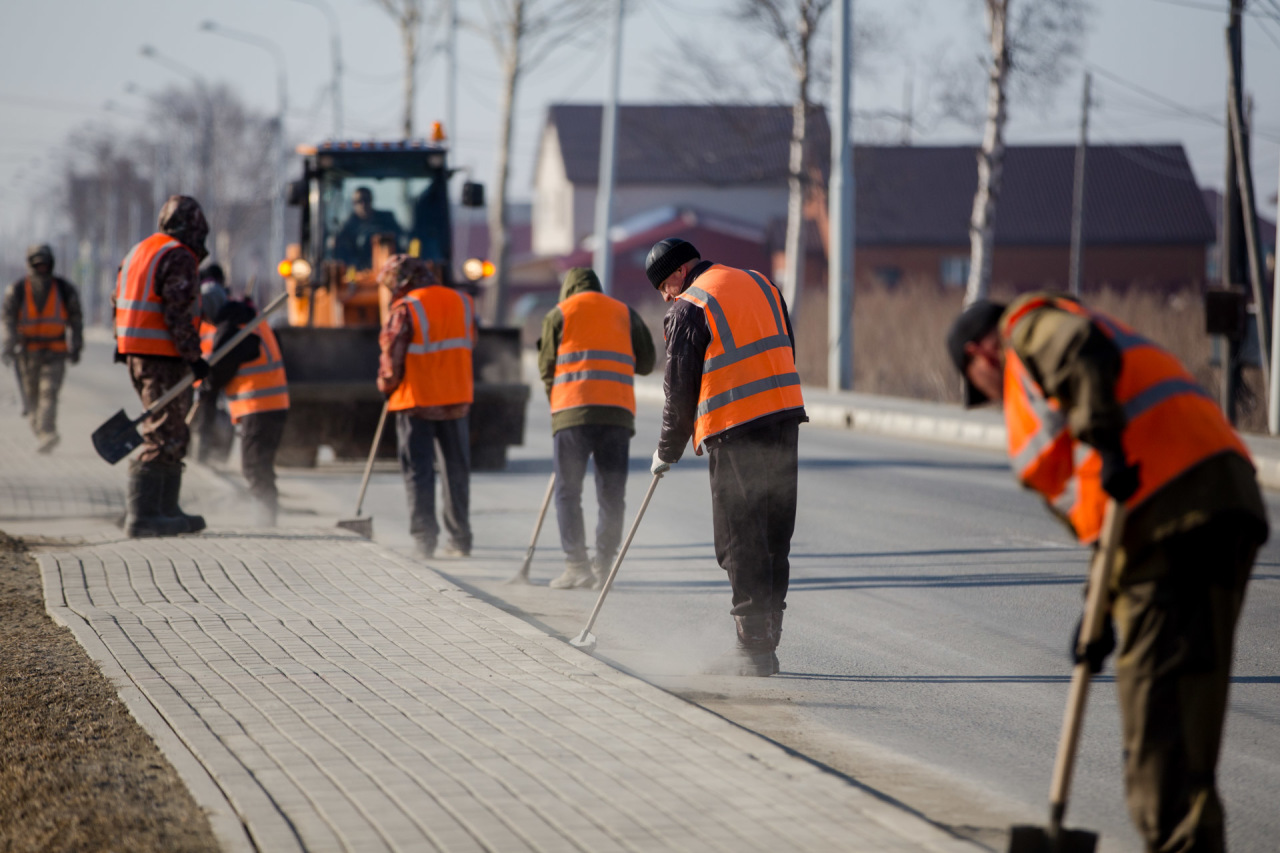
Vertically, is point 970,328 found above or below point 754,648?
above

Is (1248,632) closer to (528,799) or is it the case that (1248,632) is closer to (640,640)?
(640,640)

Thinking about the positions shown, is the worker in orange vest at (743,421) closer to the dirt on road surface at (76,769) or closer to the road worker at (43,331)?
the dirt on road surface at (76,769)

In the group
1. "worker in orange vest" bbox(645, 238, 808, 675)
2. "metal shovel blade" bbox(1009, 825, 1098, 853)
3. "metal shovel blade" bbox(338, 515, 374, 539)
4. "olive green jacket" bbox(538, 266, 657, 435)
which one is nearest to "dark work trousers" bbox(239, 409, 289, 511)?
"metal shovel blade" bbox(338, 515, 374, 539)

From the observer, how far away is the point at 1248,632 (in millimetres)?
7031

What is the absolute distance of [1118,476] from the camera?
11.0 ft

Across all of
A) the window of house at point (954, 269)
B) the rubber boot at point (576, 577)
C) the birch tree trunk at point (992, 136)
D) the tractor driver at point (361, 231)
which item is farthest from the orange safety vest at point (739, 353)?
the window of house at point (954, 269)

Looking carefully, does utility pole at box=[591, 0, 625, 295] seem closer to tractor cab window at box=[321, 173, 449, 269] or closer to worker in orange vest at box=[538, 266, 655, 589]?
tractor cab window at box=[321, 173, 449, 269]

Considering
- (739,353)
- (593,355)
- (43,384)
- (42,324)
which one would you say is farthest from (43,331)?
(739,353)

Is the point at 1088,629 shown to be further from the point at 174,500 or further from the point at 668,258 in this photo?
the point at 174,500

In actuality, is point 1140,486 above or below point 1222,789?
Result: above

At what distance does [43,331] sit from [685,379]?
10246mm

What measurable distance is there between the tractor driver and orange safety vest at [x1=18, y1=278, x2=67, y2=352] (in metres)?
2.69

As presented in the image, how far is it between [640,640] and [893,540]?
3.34m

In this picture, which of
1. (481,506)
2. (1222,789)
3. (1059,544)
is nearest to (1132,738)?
(1222,789)
